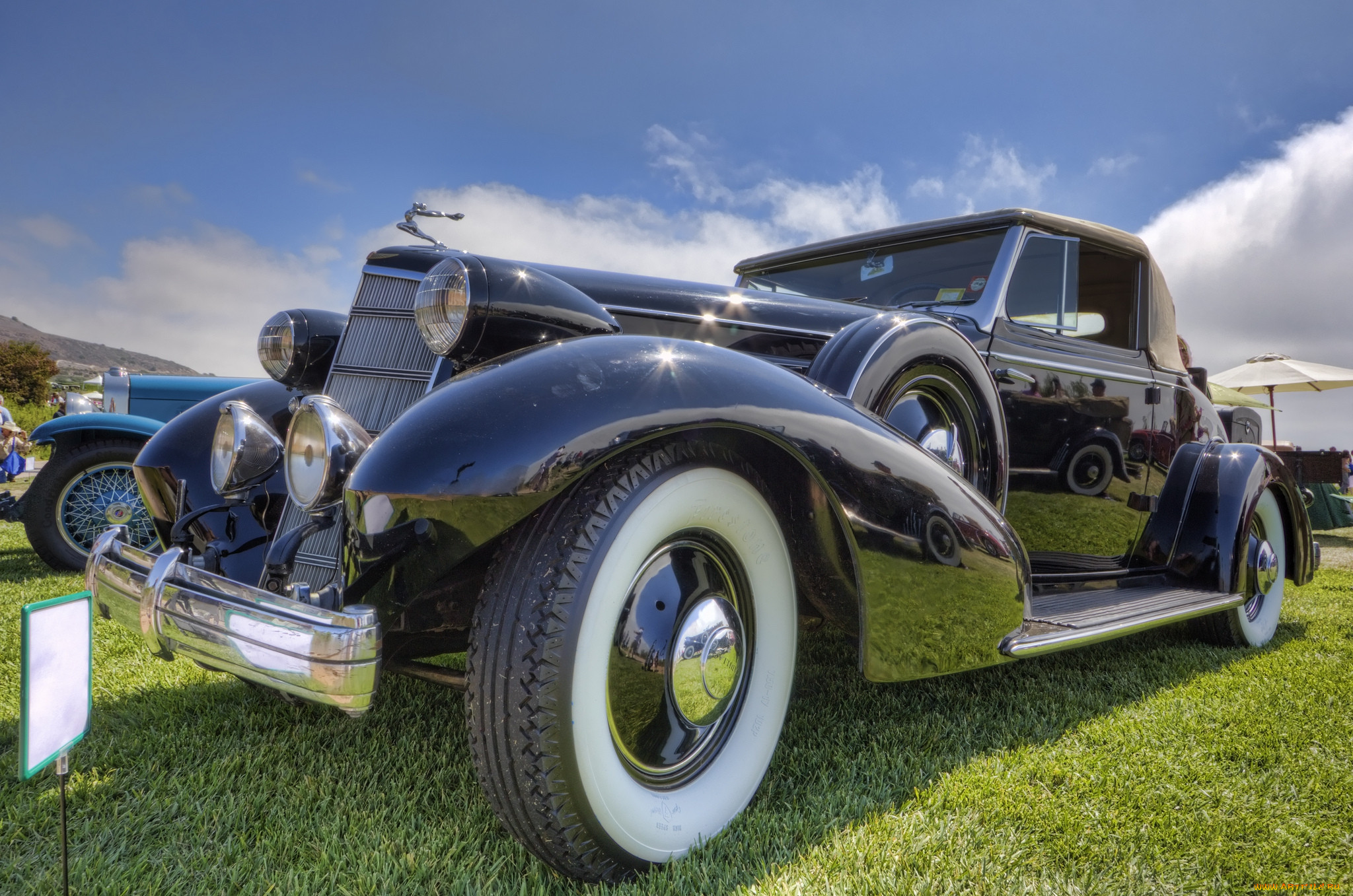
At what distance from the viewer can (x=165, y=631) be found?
1.42 metres

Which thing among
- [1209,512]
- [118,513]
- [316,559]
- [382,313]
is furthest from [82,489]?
[1209,512]

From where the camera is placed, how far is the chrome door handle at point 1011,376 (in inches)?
110

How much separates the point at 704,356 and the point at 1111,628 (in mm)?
1564

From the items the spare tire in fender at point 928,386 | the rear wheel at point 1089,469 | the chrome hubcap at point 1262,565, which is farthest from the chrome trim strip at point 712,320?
the chrome hubcap at point 1262,565

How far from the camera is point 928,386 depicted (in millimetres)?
2402

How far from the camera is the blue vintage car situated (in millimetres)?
4402

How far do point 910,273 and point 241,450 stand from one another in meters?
2.49

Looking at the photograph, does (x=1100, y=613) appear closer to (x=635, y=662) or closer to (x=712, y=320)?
(x=712, y=320)

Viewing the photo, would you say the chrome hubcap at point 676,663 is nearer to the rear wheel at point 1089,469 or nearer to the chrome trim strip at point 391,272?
the chrome trim strip at point 391,272

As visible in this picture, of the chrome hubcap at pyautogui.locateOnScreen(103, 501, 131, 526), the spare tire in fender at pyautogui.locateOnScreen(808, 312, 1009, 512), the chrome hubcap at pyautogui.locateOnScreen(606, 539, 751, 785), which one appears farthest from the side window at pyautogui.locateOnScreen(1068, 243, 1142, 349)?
the chrome hubcap at pyautogui.locateOnScreen(103, 501, 131, 526)

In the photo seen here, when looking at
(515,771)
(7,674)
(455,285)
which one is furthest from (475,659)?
(7,674)

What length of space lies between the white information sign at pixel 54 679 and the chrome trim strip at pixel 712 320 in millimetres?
1384

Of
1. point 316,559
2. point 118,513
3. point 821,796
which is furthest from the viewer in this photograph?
point 118,513

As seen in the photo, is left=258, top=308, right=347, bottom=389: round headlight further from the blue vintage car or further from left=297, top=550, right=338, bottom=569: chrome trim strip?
the blue vintage car
